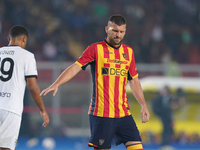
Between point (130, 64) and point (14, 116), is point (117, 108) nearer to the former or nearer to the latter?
point (130, 64)

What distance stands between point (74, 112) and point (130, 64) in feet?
25.3

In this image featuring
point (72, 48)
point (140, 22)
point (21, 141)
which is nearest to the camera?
point (21, 141)

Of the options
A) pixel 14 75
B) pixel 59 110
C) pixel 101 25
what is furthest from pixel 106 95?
pixel 101 25

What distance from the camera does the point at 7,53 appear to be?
4.63m

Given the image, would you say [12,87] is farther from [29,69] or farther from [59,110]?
[59,110]

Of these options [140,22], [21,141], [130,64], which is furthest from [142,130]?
[130,64]

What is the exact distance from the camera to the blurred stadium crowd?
48.6 ft

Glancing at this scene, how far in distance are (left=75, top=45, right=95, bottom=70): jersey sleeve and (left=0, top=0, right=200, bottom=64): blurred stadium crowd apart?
948cm

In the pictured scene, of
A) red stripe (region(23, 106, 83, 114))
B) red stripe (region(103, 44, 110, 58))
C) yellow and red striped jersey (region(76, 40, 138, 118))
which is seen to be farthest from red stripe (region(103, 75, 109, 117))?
red stripe (region(23, 106, 83, 114))

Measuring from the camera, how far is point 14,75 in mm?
4535

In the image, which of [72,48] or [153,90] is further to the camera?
[72,48]

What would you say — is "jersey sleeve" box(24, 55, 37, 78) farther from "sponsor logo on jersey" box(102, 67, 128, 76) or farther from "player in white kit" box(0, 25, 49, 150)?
"sponsor logo on jersey" box(102, 67, 128, 76)

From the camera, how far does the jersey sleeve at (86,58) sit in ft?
15.5

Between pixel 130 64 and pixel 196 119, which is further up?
pixel 130 64
